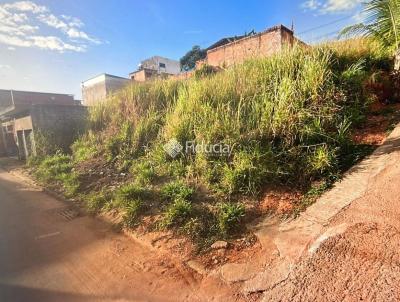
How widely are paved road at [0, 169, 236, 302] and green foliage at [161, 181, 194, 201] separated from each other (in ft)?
2.80

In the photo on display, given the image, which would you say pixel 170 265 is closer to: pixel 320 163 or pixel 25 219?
pixel 320 163

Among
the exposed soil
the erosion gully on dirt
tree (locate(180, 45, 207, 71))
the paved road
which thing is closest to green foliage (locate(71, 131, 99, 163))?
the paved road

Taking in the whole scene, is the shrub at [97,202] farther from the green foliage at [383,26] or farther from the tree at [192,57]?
the tree at [192,57]

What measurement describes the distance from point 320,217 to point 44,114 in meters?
9.74

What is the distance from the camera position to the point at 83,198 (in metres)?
4.80

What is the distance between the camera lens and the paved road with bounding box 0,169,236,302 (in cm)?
236

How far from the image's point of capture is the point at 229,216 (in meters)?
3.16

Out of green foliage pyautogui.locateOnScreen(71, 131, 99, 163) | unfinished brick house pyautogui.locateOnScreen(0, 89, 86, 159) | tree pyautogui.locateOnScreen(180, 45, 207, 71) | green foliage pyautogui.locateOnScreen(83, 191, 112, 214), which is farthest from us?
tree pyautogui.locateOnScreen(180, 45, 207, 71)

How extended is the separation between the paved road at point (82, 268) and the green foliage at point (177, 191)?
0.85 m

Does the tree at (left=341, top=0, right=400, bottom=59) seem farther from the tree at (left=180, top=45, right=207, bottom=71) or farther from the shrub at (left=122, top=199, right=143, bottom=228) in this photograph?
the tree at (left=180, top=45, right=207, bottom=71)

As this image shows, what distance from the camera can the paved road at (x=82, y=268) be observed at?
2361mm

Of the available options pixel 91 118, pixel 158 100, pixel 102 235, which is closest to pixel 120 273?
pixel 102 235

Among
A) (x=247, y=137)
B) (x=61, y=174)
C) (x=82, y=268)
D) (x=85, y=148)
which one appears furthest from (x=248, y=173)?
(x=85, y=148)

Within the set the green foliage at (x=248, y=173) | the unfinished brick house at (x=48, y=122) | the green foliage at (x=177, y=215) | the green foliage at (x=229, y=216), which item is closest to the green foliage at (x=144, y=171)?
the green foliage at (x=177, y=215)
